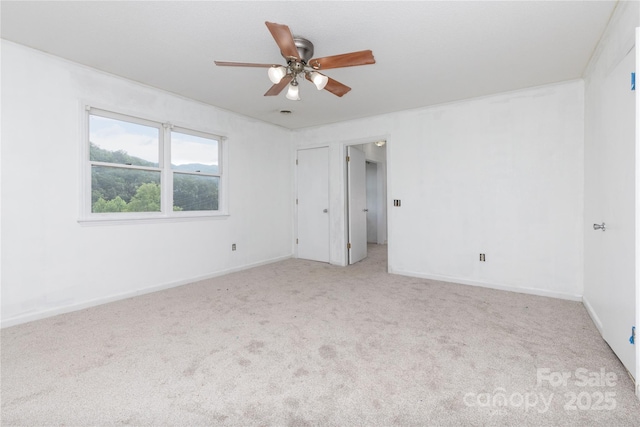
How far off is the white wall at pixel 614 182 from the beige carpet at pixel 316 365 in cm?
29

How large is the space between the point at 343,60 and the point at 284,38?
492mm

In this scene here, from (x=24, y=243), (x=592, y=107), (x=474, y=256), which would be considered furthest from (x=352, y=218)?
(x=24, y=243)

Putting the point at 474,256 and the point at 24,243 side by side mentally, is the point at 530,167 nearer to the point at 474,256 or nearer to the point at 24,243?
the point at 474,256

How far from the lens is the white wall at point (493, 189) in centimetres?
327

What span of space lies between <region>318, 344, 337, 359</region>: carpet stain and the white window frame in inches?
106

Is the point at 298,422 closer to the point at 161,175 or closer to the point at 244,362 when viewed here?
the point at 244,362

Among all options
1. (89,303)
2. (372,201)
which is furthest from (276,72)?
(372,201)

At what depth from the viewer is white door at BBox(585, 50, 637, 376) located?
5.84 feet

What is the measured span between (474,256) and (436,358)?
2.24m

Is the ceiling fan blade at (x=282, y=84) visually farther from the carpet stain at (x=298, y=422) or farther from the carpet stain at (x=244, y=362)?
the carpet stain at (x=298, y=422)

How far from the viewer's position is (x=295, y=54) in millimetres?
2111

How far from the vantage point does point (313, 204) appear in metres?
5.43

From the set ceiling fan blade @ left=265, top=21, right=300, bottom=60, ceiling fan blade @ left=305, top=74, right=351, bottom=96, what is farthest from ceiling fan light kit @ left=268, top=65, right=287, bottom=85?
ceiling fan blade @ left=305, top=74, right=351, bottom=96

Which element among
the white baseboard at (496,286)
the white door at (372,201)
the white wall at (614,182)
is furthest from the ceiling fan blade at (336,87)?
the white door at (372,201)
